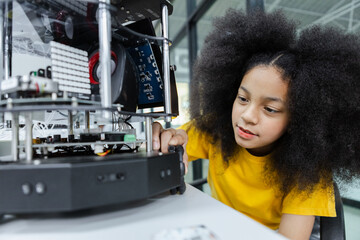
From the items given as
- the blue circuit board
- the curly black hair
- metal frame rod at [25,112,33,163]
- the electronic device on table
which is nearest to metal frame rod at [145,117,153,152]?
the electronic device on table

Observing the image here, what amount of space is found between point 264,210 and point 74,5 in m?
0.89

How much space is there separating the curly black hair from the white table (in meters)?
0.38

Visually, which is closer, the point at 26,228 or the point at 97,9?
the point at 26,228

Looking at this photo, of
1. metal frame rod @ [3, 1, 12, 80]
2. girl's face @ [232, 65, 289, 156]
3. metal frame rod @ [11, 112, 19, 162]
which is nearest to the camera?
metal frame rod @ [11, 112, 19, 162]

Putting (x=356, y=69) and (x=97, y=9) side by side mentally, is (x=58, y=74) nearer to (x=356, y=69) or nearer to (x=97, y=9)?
(x=97, y=9)

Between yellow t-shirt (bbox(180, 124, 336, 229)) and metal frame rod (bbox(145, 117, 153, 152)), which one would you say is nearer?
metal frame rod (bbox(145, 117, 153, 152))

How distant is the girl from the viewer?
0.73 meters

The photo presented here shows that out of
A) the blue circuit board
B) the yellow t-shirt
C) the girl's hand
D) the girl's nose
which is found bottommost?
the yellow t-shirt

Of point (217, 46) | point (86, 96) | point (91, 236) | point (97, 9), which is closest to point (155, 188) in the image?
point (91, 236)

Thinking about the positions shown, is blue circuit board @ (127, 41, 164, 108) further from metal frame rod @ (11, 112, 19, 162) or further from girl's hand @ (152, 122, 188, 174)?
metal frame rod @ (11, 112, 19, 162)

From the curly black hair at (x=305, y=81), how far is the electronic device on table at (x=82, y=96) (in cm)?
27

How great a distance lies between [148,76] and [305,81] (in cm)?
45

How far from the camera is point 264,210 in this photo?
0.92 metres

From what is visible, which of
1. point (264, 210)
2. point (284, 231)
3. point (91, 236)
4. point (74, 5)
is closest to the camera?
point (91, 236)
